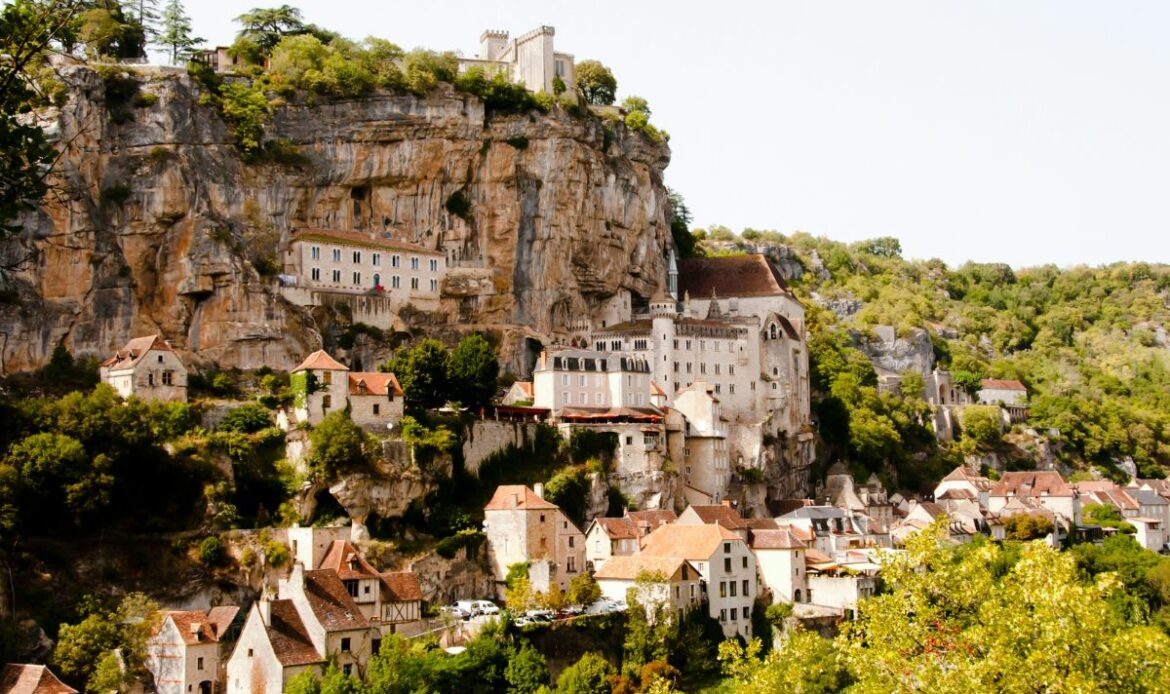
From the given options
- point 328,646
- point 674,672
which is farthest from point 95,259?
point 674,672

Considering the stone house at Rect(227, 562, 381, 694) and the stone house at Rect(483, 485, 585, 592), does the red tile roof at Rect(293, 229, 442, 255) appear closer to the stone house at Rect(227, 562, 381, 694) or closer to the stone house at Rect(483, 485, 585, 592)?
the stone house at Rect(483, 485, 585, 592)

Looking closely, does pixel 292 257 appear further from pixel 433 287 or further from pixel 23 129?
pixel 23 129

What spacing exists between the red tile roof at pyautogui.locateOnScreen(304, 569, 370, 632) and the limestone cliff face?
18.7m

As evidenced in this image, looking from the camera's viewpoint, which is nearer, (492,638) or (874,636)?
(874,636)

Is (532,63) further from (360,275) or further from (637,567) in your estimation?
(637,567)

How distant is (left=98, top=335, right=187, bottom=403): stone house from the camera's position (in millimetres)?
58844

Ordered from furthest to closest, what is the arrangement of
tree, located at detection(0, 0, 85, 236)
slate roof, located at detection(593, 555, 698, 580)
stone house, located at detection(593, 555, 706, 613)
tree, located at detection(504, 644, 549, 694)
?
1. slate roof, located at detection(593, 555, 698, 580)
2. stone house, located at detection(593, 555, 706, 613)
3. tree, located at detection(504, 644, 549, 694)
4. tree, located at detection(0, 0, 85, 236)

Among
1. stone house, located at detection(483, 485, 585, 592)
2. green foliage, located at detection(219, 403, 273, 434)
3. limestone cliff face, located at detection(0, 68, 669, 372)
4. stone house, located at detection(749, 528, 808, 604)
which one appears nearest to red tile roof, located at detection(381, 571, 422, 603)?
stone house, located at detection(483, 485, 585, 592)

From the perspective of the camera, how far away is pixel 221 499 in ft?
179

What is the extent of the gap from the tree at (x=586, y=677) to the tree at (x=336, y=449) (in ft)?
41.8

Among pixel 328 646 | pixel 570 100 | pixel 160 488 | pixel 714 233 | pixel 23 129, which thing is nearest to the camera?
pixel 23 129

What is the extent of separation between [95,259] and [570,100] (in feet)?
96.5

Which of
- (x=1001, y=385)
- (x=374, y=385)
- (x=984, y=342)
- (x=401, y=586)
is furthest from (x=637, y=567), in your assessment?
(x=984, y=342)

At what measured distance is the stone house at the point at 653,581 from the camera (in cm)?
5394
